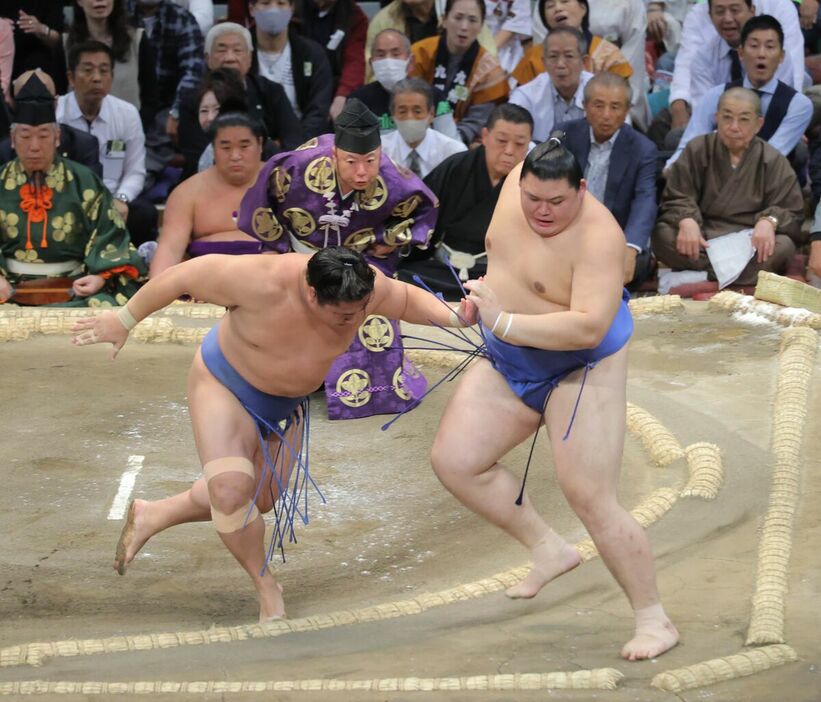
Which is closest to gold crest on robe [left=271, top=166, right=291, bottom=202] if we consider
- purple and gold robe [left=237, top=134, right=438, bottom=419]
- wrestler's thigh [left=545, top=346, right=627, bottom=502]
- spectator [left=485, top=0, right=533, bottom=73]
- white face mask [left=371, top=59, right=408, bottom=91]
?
purple and gold robe [left=237, top=134, right=438, bottom=419]

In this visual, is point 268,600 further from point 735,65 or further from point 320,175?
point 735,65

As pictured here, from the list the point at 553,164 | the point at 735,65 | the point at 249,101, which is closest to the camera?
the point at 553,164

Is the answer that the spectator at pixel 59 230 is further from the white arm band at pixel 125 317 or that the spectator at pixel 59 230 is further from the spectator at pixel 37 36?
the white arm band at pixel 125 317

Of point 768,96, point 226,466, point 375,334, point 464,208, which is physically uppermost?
point 768,96

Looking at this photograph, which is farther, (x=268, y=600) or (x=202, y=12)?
(x=202, y=12)

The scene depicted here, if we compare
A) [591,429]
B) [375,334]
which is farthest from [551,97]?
[591,429]

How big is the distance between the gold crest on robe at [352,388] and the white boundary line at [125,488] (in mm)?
636

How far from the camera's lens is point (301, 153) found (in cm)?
388

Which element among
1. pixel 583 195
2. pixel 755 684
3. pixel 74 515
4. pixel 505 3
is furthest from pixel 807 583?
pixel 505 3

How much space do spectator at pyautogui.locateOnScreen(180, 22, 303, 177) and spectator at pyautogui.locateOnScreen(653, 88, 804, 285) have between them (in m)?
1.44

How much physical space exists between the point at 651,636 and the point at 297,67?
11.8 ft

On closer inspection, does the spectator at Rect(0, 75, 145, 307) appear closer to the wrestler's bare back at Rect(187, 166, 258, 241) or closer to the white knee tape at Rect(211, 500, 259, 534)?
the wrestler's bare back at Rect(187, 166, 258, 241)

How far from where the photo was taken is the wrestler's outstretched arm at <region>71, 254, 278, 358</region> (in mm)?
2611

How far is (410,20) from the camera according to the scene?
5730 mm
